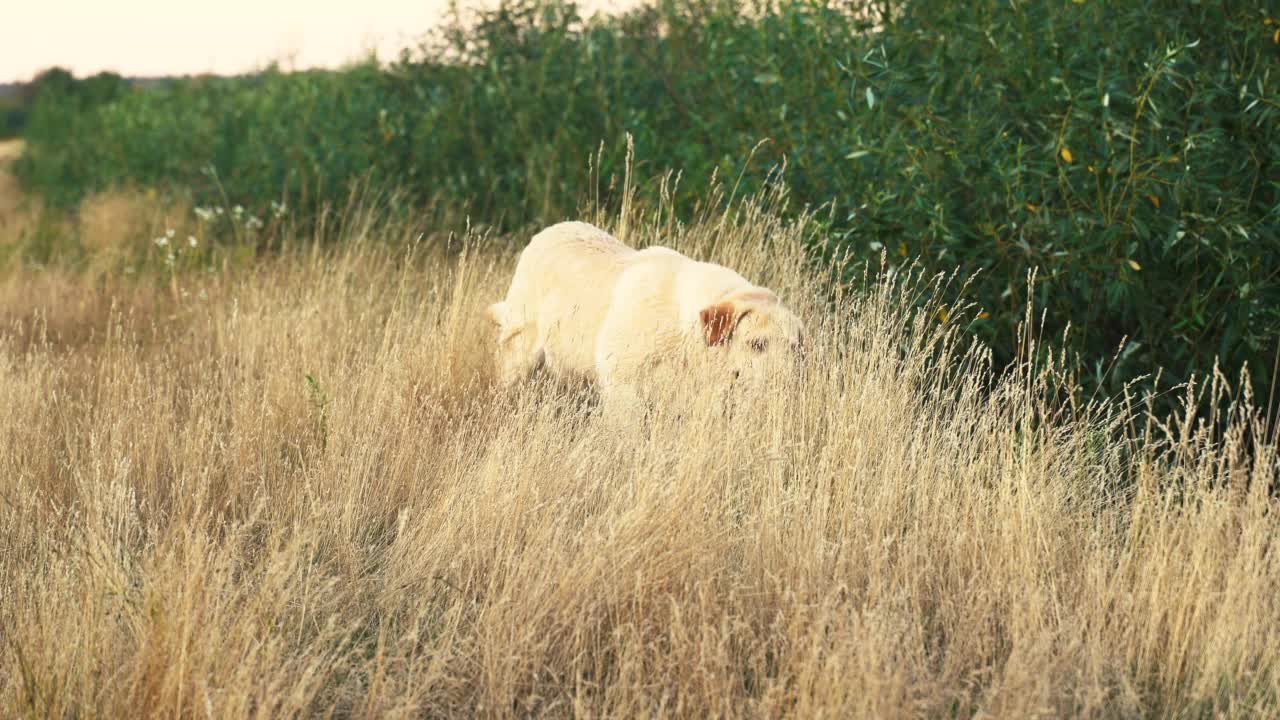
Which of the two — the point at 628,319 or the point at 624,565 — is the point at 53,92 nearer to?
the point at 628,319

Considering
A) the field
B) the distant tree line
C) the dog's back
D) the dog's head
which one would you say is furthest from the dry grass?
the distant tree line

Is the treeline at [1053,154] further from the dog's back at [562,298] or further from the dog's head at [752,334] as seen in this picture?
the dog's head at [752,334]

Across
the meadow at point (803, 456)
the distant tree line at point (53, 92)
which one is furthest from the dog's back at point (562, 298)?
the distant tree line at point (53, 92)

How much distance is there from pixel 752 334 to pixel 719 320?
13cm

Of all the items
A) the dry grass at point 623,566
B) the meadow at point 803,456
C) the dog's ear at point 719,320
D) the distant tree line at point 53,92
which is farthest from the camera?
the distant tree line at point 53,92

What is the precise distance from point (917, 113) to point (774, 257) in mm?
1394

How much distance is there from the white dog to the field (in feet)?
0.54

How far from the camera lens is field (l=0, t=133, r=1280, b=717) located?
2.85 metres

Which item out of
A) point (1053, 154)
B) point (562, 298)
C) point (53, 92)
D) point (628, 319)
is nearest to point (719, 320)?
point (628, 319)

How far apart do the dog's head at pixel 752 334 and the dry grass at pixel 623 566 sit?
0.49 feet

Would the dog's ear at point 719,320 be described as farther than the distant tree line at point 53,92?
No

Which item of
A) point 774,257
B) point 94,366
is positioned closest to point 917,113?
point 774,257

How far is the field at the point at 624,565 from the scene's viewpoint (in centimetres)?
285

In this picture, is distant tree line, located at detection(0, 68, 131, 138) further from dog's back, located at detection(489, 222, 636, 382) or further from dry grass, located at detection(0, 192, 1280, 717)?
dry grass, located at detection(0, 192, 1280, 717)
